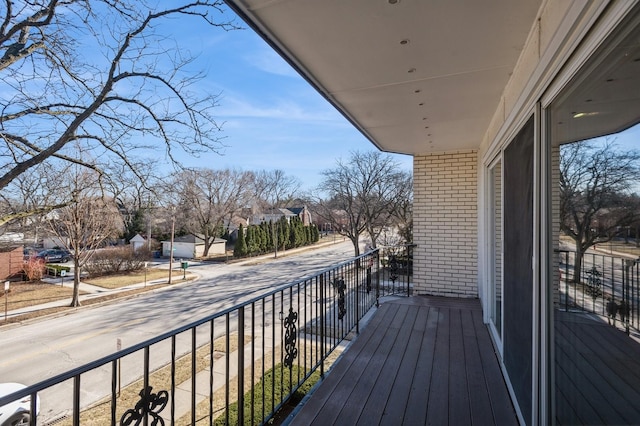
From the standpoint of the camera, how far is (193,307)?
1053cm

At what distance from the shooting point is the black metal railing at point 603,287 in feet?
2.74

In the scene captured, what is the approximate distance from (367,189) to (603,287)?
15.6m

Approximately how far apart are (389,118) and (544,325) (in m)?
2.54

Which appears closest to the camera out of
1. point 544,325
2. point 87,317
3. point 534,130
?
point 544,325

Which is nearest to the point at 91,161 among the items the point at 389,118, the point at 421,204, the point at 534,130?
the point at 389,118

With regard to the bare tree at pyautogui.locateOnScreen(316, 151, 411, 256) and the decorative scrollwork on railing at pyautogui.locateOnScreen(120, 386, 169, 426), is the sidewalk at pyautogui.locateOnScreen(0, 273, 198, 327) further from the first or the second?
the decorative scrollwork on railing at pyautogui.locateOnScreen(120, 386, 169, 426)

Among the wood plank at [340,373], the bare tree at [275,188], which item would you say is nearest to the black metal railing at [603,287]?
the wood plank at [340,373]

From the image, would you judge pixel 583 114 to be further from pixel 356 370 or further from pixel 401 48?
pixel 356 370

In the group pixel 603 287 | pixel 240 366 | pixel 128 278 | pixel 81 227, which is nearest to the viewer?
pixel 603 287

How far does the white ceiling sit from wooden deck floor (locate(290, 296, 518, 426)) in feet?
7.42

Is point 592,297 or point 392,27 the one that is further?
point 392,27

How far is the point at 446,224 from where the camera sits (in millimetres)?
5199

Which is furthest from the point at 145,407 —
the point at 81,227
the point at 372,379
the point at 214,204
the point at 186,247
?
the point at 186,247

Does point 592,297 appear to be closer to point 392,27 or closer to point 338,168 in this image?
point 392,27
